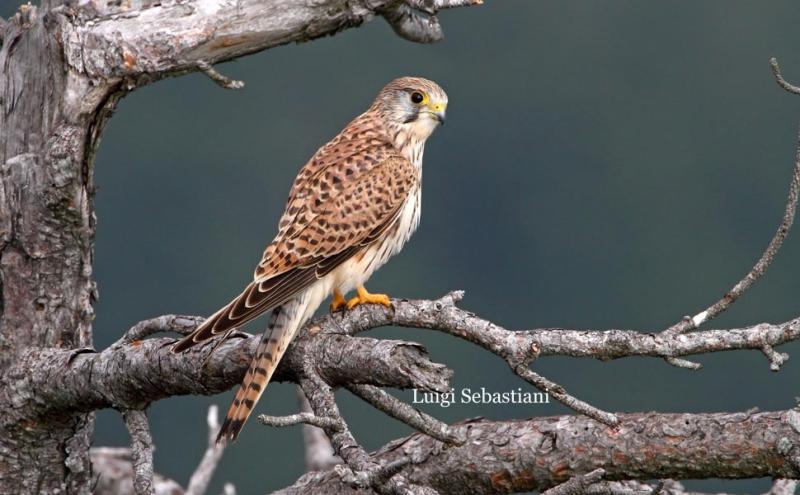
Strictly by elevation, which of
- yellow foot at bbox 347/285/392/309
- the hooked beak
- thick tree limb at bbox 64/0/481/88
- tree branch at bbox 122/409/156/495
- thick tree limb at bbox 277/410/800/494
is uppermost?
the hooked beak

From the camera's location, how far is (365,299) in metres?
3.53

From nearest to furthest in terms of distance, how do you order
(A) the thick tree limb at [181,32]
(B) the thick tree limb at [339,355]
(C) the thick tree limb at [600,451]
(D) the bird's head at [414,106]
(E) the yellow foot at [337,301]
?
(B) the thick tree limb at [339,355], (C) the thick tree limb at [600,451], (A) the thick tree limb at [181,32], (E) the yellow foot at [337,301], (D) the bird's head at [414,106]

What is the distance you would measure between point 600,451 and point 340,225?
1.05 m

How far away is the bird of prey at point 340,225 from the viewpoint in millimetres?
3133

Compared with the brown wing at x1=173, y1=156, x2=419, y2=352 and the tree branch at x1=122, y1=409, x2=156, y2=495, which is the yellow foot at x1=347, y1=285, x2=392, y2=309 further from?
the tree branch at x1=122, y1=409, x2=156, y2=495

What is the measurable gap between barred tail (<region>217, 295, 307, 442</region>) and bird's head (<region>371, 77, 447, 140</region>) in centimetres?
100

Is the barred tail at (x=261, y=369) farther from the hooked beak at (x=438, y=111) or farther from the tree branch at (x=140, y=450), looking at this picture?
the hooked beak at (x=438, y=111)

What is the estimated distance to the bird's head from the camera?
4004mm

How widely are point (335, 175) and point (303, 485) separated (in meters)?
0.94

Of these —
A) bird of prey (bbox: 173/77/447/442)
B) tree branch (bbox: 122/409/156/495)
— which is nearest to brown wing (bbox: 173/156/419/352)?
bird of prey (bbox: 173/77/447/442)

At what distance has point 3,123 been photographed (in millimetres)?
3436

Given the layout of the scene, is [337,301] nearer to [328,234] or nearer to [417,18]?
[328,234]

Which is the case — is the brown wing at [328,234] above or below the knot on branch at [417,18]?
below

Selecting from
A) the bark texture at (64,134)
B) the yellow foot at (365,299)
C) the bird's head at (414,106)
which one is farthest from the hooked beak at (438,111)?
the yellow foot at (365,299)
